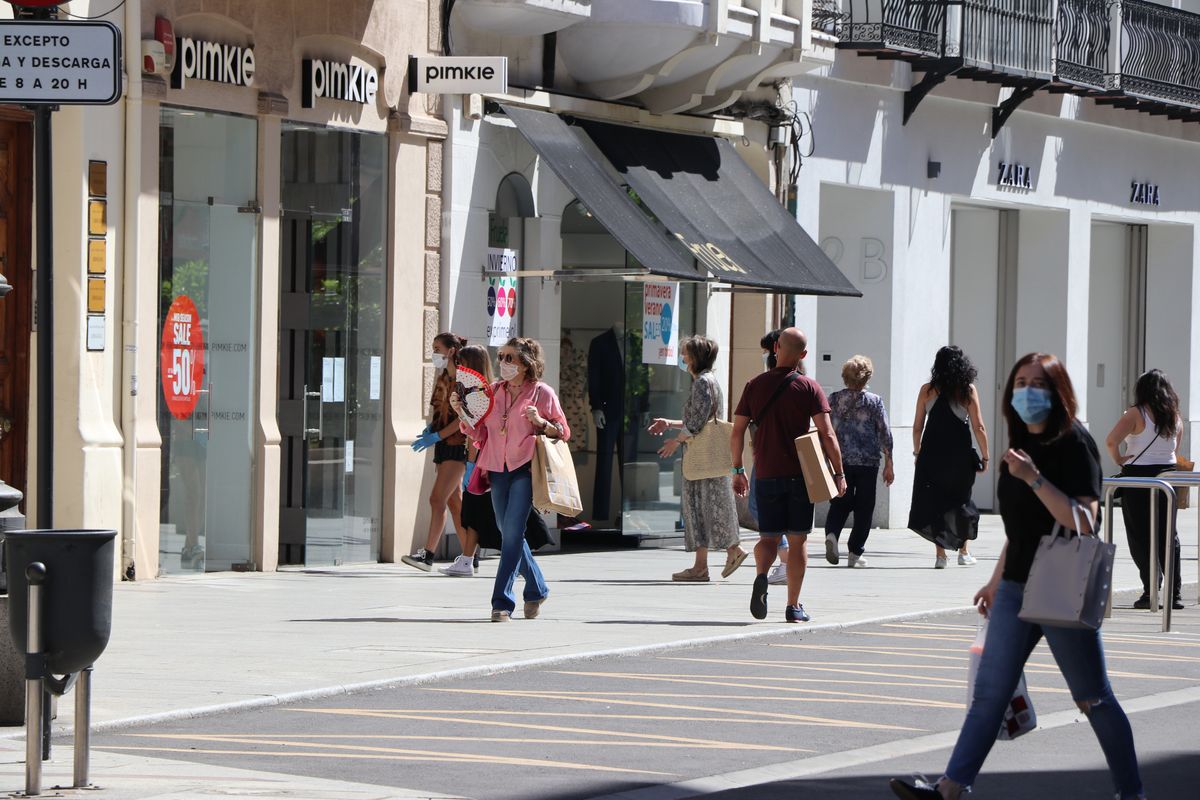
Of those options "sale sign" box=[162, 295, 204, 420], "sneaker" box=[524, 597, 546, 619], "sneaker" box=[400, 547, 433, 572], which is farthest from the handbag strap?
"sale sign" box=[162, 295, 204, 420]

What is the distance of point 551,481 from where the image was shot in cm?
1307

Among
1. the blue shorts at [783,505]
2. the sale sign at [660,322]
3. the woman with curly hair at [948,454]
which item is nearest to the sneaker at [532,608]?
the blue shorts at [783,505]

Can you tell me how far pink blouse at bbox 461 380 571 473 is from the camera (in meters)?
13.1

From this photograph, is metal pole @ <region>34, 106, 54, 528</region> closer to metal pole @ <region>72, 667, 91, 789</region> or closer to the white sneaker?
metal pole @ <region>72, 667, 91, 789</region>

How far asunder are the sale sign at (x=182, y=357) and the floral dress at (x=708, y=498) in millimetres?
3561

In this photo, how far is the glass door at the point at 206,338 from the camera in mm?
16125

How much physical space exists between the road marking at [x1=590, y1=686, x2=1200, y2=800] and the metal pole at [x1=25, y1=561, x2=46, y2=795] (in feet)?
6.26

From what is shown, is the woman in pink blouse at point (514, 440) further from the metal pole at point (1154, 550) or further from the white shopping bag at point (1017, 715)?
the white shopping bag at point (1017, 715)

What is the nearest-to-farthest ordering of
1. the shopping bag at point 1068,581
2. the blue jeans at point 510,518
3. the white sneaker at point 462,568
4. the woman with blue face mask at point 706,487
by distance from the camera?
1. the shopping bag at point 1068,581
2. the blue jeans at point 510,518
3. the woman with blue face mask at point 706,487
4. the white sneaker at point 462,568

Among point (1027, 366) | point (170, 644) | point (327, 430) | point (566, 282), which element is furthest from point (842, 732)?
point (566, 282)

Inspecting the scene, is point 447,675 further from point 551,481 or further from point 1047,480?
point 1047,480

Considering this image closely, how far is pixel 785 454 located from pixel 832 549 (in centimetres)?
524

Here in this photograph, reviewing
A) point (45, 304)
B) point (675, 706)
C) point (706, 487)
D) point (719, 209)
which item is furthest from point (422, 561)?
point (45, 304)

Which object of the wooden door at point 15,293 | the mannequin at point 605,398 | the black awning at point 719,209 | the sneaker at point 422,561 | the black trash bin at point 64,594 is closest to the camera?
the black trash bin at point 64,594
